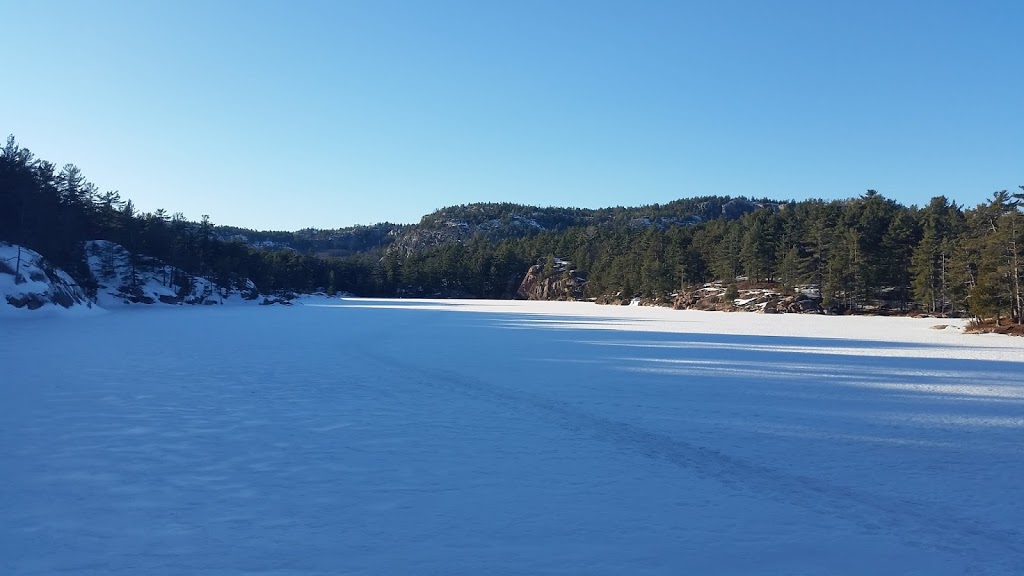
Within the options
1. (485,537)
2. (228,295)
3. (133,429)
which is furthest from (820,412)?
(228,295)

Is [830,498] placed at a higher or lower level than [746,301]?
lower

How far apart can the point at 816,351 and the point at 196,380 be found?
19228 mm

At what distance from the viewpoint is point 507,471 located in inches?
296

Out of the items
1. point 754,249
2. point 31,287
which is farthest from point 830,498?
point 754,249

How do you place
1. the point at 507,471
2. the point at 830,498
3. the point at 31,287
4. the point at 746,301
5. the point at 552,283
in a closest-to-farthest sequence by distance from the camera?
the point at 830,498
the point at 507,471
the point at 31,287
the point at 746,301
the point at 552,283

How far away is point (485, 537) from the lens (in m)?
5.46

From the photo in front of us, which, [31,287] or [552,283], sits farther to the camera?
[552,283]

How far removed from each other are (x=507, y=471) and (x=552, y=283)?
399ft

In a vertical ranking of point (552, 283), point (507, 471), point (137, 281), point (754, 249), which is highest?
point (754, 249)

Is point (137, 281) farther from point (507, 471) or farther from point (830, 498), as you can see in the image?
point (830, 498)

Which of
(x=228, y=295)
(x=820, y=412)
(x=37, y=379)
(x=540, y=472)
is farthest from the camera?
(x=228, y=295)

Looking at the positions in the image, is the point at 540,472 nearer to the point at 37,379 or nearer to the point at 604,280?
the point at 37,379

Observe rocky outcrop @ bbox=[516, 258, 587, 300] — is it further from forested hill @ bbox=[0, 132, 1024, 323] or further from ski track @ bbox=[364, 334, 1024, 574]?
ski track @ bbox=[364, 334, 1024, 574]

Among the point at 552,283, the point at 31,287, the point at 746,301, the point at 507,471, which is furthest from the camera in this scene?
the point at 552,283
